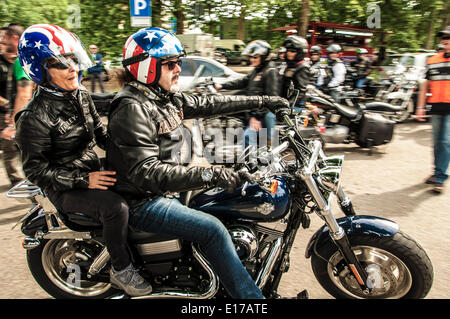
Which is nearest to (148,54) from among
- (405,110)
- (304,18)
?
(405,110)

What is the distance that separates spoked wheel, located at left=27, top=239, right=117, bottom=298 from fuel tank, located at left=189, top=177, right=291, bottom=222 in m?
0.91

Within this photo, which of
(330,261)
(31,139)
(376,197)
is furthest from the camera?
(376,197)

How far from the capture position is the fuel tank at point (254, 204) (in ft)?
7.07

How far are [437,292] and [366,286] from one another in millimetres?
819

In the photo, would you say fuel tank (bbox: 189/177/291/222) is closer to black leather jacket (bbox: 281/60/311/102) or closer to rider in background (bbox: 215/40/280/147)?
rider in background (bbox: 215/40/280/147)

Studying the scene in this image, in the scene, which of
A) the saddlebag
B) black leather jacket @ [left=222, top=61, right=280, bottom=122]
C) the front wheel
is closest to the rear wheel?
the saddlebag

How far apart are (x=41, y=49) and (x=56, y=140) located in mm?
550

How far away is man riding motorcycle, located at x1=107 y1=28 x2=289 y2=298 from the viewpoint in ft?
6.40

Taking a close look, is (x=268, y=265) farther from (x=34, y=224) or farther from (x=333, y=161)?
(x=34, y=224)

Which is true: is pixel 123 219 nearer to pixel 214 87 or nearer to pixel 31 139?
pixel 31 139

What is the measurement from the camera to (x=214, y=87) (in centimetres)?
653

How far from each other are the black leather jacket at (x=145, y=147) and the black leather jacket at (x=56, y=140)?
0.26 m

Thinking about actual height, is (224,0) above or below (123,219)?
above
